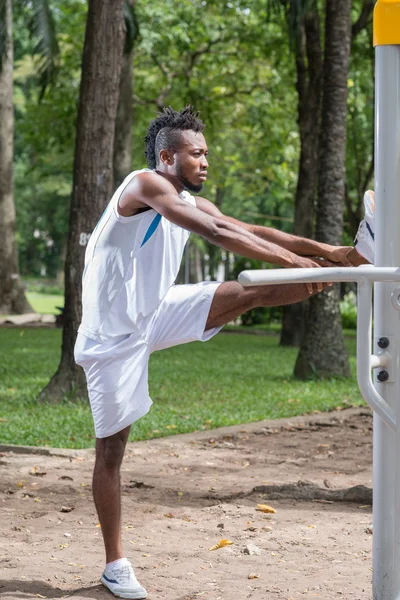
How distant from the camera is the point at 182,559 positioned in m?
4.65

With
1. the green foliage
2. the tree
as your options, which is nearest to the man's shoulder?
the tree

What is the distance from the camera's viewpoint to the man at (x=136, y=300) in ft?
13.3

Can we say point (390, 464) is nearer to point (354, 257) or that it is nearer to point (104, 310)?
point (354, 257)

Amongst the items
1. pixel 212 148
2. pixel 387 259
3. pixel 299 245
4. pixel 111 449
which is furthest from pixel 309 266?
pixel 212 148

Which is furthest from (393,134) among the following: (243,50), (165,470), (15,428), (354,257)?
(243,50)

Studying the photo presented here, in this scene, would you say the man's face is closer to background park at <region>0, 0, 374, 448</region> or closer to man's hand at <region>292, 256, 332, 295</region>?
man's hand at <region>292, 256, 332, 295</region>

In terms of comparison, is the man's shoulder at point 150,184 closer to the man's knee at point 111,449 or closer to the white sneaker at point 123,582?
the man's knee at point 111,449

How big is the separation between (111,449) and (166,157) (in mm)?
1212

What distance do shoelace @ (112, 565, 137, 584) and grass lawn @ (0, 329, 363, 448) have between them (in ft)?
11.8

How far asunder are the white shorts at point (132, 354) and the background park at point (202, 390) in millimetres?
747

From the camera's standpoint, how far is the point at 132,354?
409 cm

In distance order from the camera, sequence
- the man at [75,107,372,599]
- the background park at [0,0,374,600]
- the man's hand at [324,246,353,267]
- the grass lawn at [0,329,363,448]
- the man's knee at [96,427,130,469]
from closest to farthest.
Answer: the man's hand at [324,246,353,267] → the man at [75,107,372,599] → the man's knee at [96,427,130,469] → the background park at [0,0,374,600] → the grass lawn at [0,329,363,448]

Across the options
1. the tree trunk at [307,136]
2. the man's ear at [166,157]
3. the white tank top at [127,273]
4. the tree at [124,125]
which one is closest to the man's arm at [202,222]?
the white tank top at [127,273]

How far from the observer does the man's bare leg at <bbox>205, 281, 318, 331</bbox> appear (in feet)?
12.5
